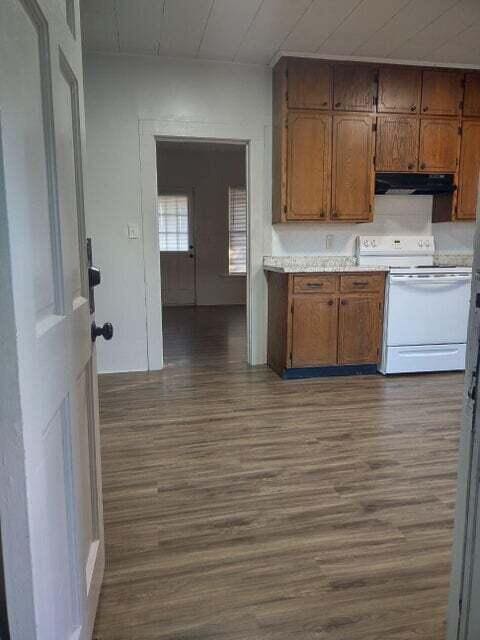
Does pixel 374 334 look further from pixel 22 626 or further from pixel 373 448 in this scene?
pixel 22 626

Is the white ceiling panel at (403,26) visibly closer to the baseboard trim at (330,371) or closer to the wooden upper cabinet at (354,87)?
the wooden upper cabinet at (354,87)

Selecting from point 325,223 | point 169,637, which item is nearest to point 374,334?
point 325,223

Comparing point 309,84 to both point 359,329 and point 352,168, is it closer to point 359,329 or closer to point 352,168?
point 352,168

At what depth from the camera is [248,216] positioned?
4109mm

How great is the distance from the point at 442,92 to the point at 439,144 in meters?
0.42

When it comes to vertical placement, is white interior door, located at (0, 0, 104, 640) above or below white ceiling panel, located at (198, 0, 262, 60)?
below

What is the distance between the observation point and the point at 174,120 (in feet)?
12.6

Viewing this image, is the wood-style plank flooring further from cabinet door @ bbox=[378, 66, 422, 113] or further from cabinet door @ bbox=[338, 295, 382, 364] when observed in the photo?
cabinet door @ bbox=[378, 66, 422, 113]

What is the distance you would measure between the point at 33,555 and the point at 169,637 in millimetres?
821

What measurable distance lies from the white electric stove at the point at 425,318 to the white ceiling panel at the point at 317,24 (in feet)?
5.95

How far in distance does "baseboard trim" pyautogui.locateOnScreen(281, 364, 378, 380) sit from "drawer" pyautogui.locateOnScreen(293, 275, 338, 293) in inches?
25.5

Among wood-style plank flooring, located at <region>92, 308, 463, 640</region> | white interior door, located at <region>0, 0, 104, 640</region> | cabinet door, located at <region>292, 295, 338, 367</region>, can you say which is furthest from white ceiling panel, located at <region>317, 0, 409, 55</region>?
wood-style plank flooring, located at <region>92, 308, 463, 640</region>

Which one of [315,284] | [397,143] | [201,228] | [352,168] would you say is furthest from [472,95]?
[201,228]

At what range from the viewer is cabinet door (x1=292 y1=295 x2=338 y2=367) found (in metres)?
3.72
